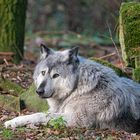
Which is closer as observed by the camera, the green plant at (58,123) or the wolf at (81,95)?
the green plant at (58,123)

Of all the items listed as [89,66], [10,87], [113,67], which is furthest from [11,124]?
[113,67]

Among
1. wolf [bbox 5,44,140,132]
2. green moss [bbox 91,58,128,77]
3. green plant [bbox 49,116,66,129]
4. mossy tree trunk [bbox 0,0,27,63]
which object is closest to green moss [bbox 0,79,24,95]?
green moss [bbox 91,58,128,77]

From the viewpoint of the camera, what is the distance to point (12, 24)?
43.4ft

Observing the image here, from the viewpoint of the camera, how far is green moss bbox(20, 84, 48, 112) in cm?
993

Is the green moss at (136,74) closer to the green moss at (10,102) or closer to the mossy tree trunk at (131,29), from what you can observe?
the mossy tree trunk at (131,29)

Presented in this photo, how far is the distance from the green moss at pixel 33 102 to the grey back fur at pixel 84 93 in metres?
0.96

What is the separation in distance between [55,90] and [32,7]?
72.2 ft

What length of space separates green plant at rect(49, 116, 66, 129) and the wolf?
17 centimetres

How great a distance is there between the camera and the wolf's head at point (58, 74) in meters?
8.57

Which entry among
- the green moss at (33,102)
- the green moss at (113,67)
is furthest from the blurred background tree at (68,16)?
the green moss at (33,102)

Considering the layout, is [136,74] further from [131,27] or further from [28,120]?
[28,120]

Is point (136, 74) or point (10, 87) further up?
point (136, 74)

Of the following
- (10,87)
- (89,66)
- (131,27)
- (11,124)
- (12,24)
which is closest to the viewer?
(11,124)

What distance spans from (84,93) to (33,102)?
1496 mm
